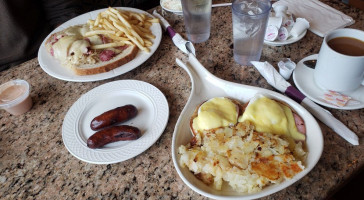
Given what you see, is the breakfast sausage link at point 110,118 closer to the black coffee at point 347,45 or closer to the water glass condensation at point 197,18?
the water glass condensation at point 197,18

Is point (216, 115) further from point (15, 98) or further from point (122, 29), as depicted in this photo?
point (15, 98)

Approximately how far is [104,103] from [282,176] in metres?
0.78

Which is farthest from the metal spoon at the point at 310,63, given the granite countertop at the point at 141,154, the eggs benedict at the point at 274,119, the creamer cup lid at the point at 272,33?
the eggs benedict at the point at 274,119

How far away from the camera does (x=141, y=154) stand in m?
0.96

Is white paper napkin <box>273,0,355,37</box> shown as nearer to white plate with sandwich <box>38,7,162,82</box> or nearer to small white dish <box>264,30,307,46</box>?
small white dish <box>264,30,307,46</box>

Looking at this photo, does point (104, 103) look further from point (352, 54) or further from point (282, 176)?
point (352, 54)

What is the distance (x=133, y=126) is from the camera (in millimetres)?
1012

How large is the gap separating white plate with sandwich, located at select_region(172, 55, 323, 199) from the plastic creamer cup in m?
0.75

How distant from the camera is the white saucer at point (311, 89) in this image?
0.97m

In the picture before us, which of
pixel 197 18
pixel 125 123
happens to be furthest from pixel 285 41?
pixel 125 123

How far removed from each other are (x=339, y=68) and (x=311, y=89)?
136 millimetres

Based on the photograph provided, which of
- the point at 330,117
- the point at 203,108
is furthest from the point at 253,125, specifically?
the point at 330,117

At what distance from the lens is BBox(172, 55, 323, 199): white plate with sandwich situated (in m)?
0.74

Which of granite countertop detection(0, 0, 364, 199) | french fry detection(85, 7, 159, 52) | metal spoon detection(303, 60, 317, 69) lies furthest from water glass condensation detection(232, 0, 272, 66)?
french fry detection(85, 7, 159, 52)
